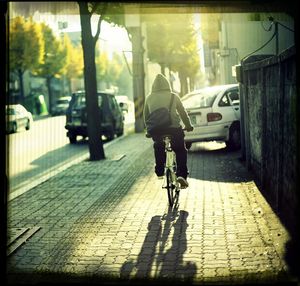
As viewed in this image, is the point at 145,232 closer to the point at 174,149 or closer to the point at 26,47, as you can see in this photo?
the point at 174,149

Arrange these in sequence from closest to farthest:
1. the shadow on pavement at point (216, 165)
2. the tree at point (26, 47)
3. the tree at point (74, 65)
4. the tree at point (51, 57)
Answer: the shadow on pavement at point (216, 165) → the tree at point (26, 47) → the tree at point (51, 57) → the tree at point (74, 65)

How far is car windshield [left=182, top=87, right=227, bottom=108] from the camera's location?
12.7 m

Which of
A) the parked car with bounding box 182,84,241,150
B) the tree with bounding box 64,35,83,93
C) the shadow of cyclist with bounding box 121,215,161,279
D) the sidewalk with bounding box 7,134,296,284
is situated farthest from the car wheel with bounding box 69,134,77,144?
the tree with bounding box 64,35,83,93

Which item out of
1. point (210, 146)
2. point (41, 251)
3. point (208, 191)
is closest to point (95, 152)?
point (210, 146)

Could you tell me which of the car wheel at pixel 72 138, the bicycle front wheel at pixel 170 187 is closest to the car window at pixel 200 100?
the bicycle front wheel at pixel 170 187

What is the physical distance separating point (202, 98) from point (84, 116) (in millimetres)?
7761

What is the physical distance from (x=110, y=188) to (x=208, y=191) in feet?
6.15

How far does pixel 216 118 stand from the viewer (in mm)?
12391

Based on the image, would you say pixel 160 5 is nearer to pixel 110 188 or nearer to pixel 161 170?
pixel 161 170

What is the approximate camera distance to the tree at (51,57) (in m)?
48.6

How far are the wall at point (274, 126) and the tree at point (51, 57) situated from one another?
40.3 meters

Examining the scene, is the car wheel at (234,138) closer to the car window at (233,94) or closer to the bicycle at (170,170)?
the car window at (233,94)

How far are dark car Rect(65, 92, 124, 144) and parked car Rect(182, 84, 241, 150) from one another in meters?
7.39

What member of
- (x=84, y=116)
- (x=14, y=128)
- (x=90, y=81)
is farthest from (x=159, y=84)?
(x=14, y=128)
